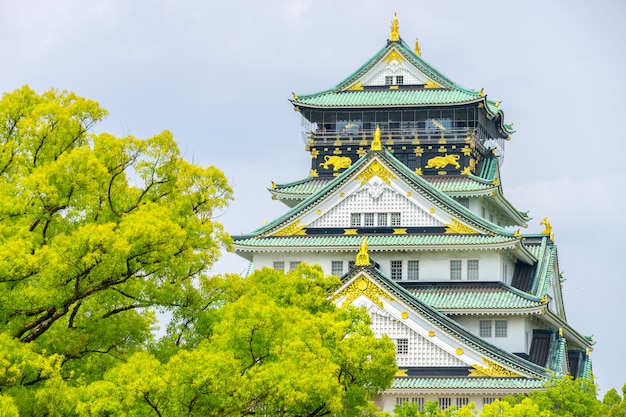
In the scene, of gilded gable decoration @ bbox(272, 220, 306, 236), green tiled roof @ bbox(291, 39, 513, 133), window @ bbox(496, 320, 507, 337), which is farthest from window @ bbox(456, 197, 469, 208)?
window @ bbox(496, 320, 507, 337)

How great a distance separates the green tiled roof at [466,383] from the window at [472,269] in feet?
25.4

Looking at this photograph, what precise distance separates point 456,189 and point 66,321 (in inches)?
1408

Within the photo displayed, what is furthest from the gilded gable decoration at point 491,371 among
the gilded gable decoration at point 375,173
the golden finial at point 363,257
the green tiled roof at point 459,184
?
the green tiled roof at point 459,184

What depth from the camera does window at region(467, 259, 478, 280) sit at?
225 ft

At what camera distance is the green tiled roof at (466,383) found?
199ft

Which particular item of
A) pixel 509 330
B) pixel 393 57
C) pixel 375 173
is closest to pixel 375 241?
pixel 375 173

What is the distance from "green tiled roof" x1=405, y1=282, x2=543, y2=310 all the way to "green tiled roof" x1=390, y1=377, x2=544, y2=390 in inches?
186

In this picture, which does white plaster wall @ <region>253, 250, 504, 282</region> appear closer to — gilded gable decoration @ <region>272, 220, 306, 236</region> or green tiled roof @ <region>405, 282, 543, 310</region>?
green tiled roof @ <region>405, 282, 543, 310</region>

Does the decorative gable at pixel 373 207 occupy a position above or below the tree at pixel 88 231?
above

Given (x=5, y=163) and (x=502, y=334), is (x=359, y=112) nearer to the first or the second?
(x=502, y=334)

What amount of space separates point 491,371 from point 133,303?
75.5ft

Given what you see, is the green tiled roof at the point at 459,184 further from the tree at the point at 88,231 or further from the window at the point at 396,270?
the tree at the point at 88,231

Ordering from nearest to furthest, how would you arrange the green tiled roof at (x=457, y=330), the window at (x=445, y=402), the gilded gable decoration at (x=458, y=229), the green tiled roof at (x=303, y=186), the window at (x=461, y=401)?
the green tiled roof at (x=457, y=330) → the window at (x=461, y=401) → the window at (x=445, y=402) → the gilded gable decoration at (x=458, y=229) → the green tiled roof at (x=303, y=186)

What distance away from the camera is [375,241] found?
69.3 meters
